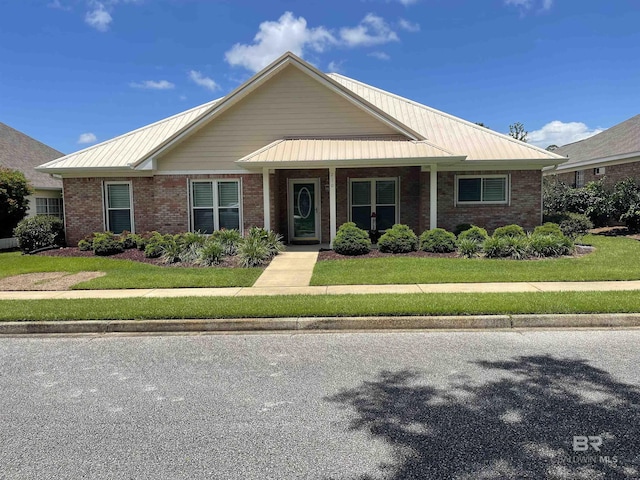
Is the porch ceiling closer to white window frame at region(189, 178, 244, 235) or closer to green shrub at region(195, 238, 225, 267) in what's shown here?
white window frame at region(189, 178, 244, 235)

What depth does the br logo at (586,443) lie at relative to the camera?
342 cm

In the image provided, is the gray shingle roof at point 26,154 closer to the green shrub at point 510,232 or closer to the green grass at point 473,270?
the green grass at point 473,270

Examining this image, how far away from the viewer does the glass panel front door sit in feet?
55.1

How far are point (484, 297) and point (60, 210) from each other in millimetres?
21974

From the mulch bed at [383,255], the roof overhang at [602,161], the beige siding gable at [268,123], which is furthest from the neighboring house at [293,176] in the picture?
the roof overhang at [602,161]

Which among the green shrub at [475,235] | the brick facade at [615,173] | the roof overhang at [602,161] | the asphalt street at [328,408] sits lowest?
the asphalt street at [328,408]

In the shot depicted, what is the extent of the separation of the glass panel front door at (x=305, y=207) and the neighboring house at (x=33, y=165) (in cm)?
1169

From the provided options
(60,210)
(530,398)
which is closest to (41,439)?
(530,398)

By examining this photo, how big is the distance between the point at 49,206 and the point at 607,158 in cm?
2664

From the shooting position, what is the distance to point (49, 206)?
2202 cm

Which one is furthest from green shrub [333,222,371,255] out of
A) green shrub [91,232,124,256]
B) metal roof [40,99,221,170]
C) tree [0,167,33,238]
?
tree [0,167,33,238]

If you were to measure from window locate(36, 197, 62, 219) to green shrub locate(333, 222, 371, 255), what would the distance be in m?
15.2

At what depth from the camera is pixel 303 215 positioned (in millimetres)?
16828

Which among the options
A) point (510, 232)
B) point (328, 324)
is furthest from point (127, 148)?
point (510, 232)
